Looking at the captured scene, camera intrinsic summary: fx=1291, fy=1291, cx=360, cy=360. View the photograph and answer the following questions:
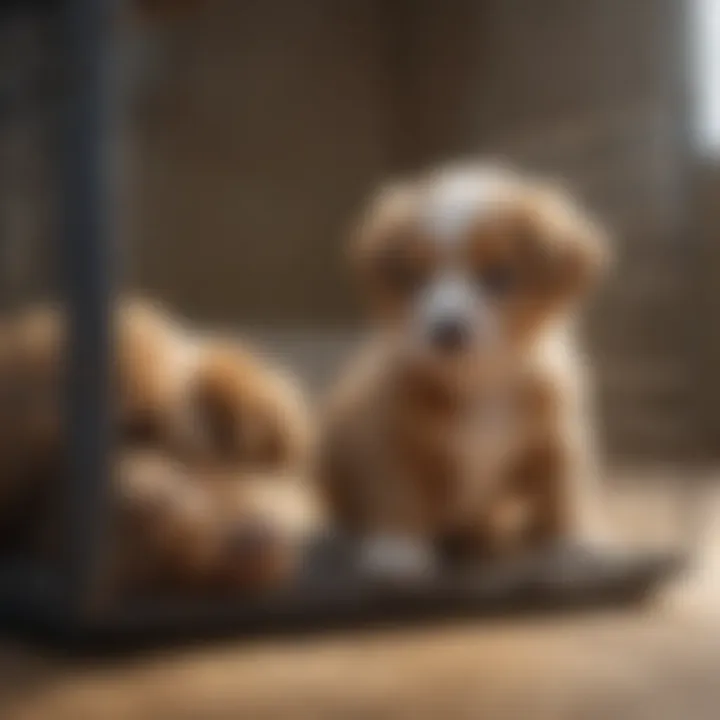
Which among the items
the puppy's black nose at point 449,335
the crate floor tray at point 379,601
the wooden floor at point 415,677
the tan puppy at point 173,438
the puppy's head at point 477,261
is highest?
the puppy's head at point 477,261

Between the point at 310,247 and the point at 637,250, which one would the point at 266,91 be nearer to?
the point at 310,247

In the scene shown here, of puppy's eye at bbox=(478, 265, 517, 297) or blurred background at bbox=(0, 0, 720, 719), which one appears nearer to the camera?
blurred background at bbox=(0, 0, 720, 719)

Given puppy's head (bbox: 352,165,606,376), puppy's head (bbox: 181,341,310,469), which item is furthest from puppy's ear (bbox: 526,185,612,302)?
puppy's head (bbox: 181,341,310,469)

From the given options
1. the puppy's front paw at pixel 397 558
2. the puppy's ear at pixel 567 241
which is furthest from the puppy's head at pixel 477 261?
the puppy's front paw at pixel 397 558

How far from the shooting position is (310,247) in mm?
603

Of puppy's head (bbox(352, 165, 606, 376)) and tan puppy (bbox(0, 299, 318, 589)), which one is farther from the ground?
puppy's head (bbox(352, 165, 606, 376))

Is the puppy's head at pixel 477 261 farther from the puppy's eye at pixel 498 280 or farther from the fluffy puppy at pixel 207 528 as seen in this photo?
the fluffy puppy at pixel 207 528

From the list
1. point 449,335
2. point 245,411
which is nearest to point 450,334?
point 449,335

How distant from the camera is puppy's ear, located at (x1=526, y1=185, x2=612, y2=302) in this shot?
0.67 metres

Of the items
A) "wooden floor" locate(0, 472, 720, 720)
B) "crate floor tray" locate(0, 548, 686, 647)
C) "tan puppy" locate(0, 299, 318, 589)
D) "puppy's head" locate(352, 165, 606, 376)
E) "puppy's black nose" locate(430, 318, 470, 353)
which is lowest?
"wooden floor" locate(0, 472, 720, 720)

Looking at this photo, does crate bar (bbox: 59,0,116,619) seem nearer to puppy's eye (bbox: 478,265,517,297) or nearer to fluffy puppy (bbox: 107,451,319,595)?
fluffy puppy (bbox: 107,451,319,595)

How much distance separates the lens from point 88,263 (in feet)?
1.96

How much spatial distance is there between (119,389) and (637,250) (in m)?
0.29

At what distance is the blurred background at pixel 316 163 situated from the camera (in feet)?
1.92
